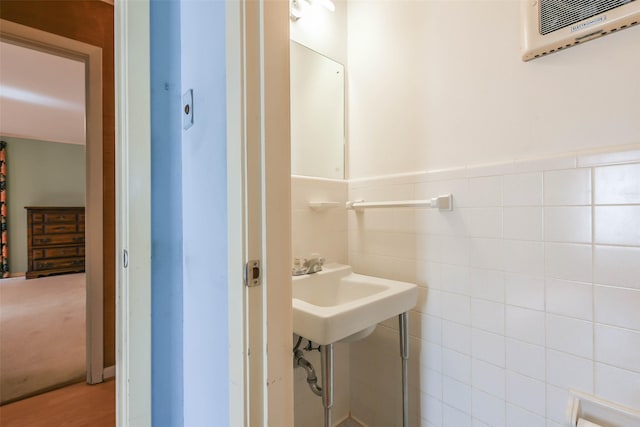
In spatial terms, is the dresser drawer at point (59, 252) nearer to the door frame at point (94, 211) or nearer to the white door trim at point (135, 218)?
the door frame at point (94, 211)

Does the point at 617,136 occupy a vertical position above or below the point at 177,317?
above

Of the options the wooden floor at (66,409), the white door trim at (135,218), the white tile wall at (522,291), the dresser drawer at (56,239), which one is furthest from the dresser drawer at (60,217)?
the white tile wall at (522,291)

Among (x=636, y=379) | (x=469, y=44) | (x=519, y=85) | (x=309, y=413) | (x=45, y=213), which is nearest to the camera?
(x=636, y=379)

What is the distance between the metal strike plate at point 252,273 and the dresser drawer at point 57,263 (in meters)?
5.89

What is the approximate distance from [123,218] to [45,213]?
529 centimetres

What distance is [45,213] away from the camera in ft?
14.7

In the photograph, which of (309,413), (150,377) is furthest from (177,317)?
(309,413)

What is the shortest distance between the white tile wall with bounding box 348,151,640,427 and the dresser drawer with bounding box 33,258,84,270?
5.65 m

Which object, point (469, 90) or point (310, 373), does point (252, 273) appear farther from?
point (469, 90)

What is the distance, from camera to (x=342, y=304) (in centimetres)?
104

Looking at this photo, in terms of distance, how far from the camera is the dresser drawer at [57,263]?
4.47m

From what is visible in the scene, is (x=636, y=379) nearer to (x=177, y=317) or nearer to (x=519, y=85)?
(x=519, y=85)

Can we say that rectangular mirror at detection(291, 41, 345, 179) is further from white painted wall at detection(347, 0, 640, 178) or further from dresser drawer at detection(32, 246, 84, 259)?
dresser drawer at detection(32, 246, 84, 259)

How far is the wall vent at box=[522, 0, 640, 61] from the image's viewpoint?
74 centimetres
